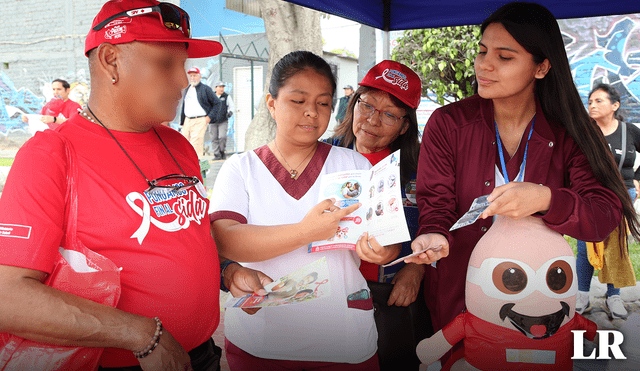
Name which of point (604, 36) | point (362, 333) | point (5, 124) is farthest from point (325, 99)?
point (5, 124)

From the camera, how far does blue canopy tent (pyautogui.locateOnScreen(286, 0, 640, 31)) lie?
140 inches

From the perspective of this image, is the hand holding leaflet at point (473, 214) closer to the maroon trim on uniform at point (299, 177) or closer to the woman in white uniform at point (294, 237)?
the woman in white uniform at point (294, 237)

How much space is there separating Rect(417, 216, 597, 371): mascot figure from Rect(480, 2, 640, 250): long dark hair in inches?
17.3

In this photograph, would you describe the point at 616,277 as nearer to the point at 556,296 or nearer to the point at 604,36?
the point at 556,296

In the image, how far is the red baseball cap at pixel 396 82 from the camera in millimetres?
2758

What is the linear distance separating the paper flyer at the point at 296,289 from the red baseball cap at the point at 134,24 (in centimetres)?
91

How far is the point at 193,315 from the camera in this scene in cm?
153

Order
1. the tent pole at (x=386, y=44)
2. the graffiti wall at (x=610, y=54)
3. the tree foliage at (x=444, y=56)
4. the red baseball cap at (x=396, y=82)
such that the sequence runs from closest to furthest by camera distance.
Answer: the red baseball cap at (x=396, y=82)
the tent pole at (x=386, y=44)
the tree foliage at (x=444, y=56)
the graffiti wall at (x=610, y=54)

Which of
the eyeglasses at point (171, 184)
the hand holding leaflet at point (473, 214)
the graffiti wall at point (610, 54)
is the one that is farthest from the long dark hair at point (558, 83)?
the graffiti wall at point (610, 54)

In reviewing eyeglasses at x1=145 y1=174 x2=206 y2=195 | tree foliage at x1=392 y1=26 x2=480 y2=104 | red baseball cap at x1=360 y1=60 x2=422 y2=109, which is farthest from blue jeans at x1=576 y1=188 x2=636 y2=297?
eyeglasses at x1=145 y1=174 x2=206 y2=195

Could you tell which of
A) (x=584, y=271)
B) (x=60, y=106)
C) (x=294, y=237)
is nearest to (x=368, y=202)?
(x=294, y=237)

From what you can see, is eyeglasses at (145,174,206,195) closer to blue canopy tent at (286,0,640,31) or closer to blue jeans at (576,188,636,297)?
blue canopy tent at (286,0,640,31)

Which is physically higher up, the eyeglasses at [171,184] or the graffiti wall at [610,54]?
the graffiti wall at [610,54]

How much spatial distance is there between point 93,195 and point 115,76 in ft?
1.37
